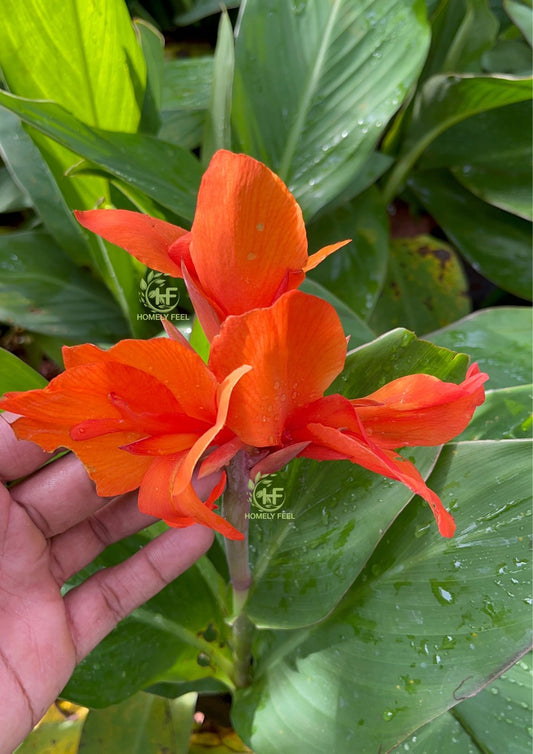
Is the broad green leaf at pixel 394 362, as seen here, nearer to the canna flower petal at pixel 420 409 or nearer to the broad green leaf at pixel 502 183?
the canna flower petal at pixel 420 409

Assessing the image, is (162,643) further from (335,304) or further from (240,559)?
(335,304)

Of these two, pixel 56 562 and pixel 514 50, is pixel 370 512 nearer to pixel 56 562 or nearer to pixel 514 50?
pixel 56 562

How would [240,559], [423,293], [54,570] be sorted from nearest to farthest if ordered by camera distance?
[240,559] < [54,570] < [423,293]

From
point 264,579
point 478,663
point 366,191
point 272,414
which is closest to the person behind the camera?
point 272,414

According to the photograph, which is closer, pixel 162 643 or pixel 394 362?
pixel 394 362

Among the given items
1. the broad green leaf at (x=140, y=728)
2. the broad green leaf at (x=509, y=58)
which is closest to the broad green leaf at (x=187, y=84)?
the broad green leaf at (x=509, y=58)

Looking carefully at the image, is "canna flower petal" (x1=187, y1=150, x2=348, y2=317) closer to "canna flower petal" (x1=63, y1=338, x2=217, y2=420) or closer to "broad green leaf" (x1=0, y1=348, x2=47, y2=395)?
"canna flower petal" (x1=63, y1=338, x2=217, y2=420)

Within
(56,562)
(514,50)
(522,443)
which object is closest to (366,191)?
(514,50)

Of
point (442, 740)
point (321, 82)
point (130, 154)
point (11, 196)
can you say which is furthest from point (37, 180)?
point (442, 740)
